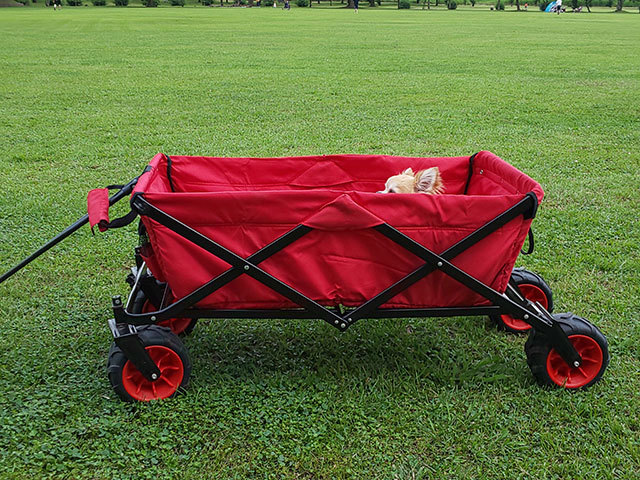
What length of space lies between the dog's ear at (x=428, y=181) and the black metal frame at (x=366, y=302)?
2.20 ft

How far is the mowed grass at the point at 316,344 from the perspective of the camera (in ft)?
8.72

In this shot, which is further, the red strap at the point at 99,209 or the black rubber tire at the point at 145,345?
the black rubber tire at the point at 145,345

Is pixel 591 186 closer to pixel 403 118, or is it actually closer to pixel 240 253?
pixel 403 118

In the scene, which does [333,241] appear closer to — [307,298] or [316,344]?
[307,298]

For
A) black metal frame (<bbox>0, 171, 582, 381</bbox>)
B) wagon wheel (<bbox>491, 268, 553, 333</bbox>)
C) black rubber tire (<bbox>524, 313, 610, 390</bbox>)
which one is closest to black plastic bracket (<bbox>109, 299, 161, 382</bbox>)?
black metal frame (<bbox>0, 171, 582, 381</bbox>)

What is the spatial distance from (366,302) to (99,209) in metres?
1.23

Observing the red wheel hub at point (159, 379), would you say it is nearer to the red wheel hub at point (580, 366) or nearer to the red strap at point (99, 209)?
the red strap at point (99, 209)

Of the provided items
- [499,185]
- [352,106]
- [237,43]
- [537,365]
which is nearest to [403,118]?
[352,106]

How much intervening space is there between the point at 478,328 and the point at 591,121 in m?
6.28

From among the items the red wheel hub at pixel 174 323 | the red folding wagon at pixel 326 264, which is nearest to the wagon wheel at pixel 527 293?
the red folding wagon at pixel 326 264

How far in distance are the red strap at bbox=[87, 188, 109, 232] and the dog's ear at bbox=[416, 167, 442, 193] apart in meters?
1.61

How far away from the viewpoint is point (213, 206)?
8.95 ft

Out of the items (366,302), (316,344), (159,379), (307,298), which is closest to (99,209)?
(159,379)

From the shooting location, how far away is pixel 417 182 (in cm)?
347
